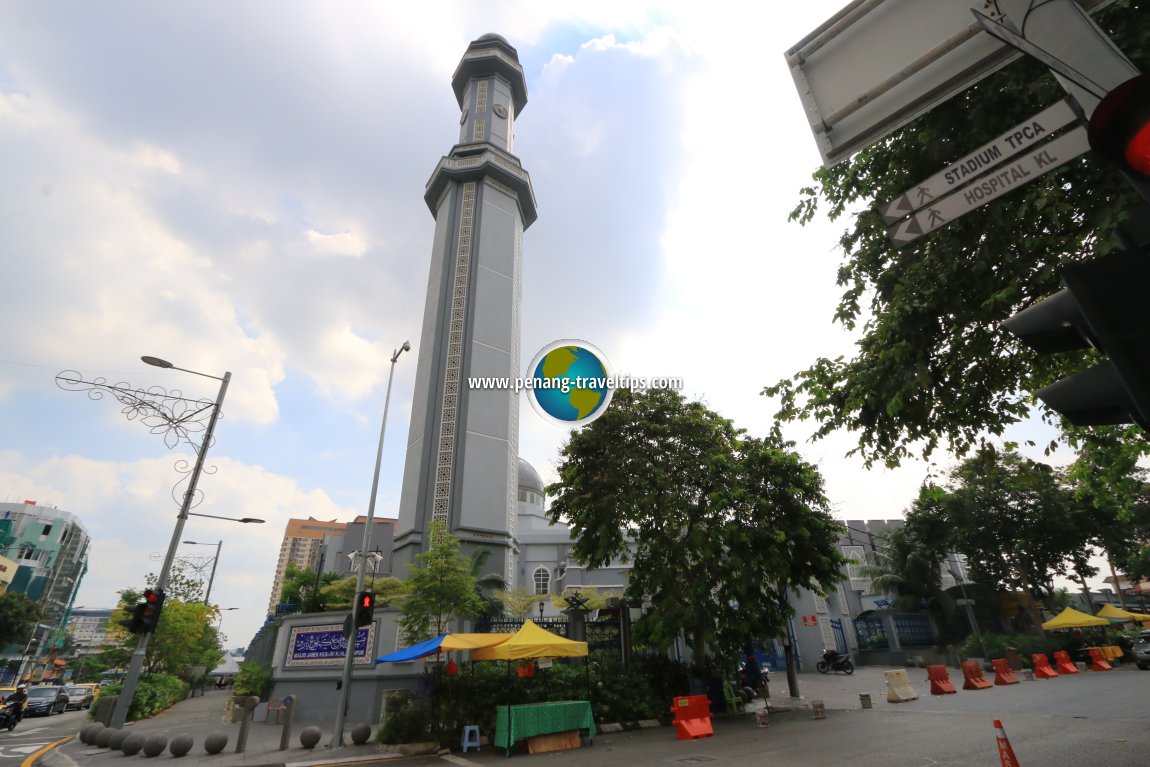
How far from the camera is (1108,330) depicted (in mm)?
2201

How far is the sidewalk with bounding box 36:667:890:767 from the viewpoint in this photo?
496 inches

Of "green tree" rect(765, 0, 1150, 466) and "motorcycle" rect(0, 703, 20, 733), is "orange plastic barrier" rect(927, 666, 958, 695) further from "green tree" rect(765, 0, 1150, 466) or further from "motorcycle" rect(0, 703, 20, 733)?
"motorcycle" rect(0, 703, 20, 733)

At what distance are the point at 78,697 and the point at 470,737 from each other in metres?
39.1

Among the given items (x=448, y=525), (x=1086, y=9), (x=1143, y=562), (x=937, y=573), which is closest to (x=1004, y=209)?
(x=1086, y=9)

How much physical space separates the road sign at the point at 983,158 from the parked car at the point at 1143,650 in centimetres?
3066

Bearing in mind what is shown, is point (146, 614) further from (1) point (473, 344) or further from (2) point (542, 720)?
(1) point (473, 344)

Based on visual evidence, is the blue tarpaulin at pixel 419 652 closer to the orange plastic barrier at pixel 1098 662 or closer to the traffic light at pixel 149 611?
the traffic light at pixel 149 611

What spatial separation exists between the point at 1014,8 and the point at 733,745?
1377 cm

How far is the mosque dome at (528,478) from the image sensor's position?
2055 inches

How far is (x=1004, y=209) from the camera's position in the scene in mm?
7590

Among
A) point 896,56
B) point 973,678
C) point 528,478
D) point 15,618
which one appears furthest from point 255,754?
point 15,618

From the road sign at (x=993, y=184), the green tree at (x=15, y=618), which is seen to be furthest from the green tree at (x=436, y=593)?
the green tree at (x=15, y=618)

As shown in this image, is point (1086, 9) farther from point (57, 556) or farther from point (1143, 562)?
point (57, 556)

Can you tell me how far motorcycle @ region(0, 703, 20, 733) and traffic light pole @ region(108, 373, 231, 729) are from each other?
32.7 ft
